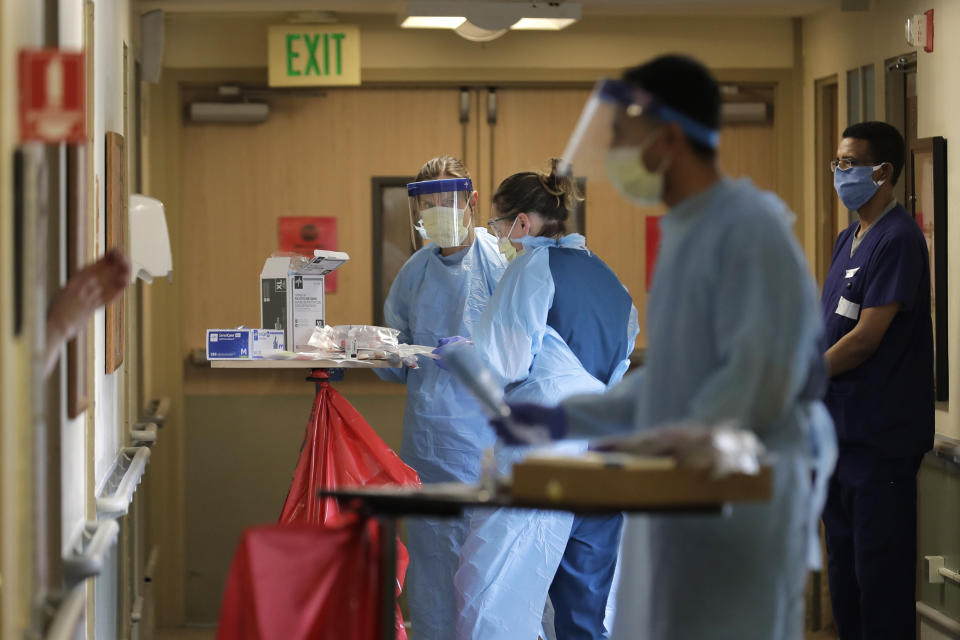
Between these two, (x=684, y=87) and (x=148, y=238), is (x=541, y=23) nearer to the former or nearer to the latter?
(x=148, y=238)

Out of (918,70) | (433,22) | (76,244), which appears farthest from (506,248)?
(76,244)

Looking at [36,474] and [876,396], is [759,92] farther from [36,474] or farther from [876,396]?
[36,474]

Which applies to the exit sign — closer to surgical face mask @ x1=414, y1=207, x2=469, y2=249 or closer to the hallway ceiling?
the hallway ceiling

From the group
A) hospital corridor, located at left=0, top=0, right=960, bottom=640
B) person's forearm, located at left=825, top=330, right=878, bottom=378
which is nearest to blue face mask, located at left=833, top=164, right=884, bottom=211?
hospital corridor, located at left=0, top=0, right=960, bottom=640

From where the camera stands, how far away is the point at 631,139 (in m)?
1.82

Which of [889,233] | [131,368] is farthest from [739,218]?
[131,368]

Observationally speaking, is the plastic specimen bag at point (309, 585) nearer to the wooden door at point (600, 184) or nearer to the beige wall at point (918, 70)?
the beige wall at point (918, 70)

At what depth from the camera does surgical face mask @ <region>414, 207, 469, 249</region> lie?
363 cm

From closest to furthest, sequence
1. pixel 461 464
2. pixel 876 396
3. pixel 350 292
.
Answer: pixel 876 396, pixel 461 464, pixel 350 292

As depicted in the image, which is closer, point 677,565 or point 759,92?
point 677,565

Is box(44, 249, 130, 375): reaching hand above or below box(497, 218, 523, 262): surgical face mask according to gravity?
below

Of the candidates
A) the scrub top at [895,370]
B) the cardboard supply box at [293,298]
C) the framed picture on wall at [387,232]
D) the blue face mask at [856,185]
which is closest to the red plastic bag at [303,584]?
the cardboard supply box at [293,298]

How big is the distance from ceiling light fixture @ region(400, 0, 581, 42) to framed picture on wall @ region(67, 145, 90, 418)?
1.92 m

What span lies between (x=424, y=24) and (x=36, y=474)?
8.97 feet
